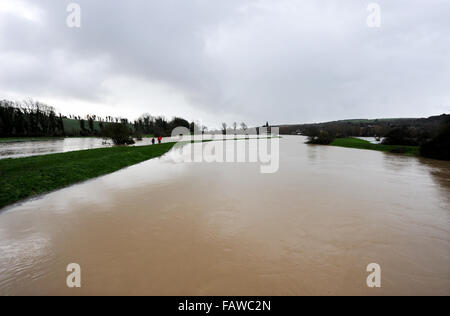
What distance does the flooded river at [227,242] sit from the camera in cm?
311

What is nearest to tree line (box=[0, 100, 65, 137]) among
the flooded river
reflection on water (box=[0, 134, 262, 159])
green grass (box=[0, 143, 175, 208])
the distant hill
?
reflection on water (box=[0, 134, 262, 159])

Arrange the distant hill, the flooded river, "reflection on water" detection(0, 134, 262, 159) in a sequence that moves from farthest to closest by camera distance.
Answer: the distant hill, "reflection on water" detection(0, 134, 262, 159), the flooded river

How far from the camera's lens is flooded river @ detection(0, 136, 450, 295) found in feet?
10.2

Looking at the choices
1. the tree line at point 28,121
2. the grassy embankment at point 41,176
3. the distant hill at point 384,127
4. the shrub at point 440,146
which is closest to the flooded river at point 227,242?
the grassy embankment at point 41,176

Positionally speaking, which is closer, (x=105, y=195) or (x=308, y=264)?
(x=308, y=264)

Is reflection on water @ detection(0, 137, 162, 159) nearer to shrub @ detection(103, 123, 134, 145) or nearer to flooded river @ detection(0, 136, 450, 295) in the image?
shrub @ detection(103, 123, 134, 145)

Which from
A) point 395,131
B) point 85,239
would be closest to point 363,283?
point 85,239

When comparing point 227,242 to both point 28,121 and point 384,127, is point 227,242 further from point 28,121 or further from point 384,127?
point 28,121

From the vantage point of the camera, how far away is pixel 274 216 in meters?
5.69

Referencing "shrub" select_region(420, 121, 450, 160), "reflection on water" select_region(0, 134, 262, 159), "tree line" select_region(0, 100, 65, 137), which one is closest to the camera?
"shrub" select_region(420, 121, 450, 160)

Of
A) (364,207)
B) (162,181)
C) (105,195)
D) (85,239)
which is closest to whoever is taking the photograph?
(85,239)
